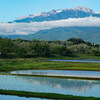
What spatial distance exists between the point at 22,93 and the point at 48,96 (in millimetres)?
4308

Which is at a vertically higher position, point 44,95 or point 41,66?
point 44,95

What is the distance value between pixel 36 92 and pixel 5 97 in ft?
16.4

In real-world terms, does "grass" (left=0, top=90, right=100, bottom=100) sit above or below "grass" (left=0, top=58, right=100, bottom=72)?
above

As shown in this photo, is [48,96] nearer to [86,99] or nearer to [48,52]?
[86,99]

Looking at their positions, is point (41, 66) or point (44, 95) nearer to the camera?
point (44, 95)

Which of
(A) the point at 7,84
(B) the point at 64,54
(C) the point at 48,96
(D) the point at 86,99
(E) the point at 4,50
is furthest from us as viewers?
(B) the point at 64,54

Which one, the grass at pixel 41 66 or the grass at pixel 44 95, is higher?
the grass at pixel 44 95

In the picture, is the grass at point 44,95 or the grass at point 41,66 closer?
the grass at point 44,95

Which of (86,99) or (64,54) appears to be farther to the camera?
(64,54)

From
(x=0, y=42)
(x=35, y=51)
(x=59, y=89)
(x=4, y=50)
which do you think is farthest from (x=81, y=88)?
(x=0, y=42)

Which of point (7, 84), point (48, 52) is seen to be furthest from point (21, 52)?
point (7, 84)

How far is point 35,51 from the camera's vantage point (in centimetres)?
17838

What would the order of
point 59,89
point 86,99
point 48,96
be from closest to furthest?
point 86,99 < point 48,96 < point 59,89

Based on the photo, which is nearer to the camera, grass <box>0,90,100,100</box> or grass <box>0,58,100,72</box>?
grass <box>0,90,100,100</box>
